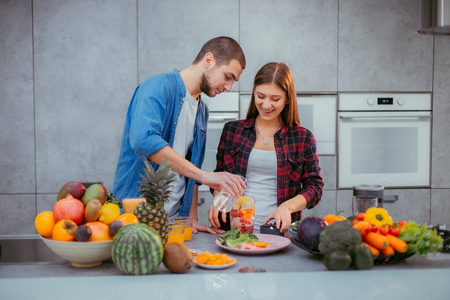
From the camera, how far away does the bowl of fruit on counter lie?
3.77 ft

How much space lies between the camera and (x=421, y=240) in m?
1.20

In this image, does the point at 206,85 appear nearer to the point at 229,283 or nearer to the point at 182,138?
the point at 182,138

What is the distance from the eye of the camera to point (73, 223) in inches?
45.8

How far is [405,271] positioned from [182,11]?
262 centimetres

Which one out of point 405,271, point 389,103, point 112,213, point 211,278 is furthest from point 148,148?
point 389,103

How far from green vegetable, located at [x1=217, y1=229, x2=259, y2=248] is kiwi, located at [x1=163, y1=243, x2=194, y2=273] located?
0.93ft

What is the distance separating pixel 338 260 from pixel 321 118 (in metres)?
2.30

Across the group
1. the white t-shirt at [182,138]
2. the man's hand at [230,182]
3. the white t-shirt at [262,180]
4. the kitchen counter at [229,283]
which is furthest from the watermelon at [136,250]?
the white t-shirt at [262,180]

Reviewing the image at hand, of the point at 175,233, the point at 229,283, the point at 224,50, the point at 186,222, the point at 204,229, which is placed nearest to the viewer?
the point at 229,283

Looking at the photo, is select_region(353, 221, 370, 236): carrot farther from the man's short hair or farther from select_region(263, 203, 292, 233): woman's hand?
the man's short hair

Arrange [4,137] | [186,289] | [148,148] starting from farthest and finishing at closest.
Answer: [4,137]
[148,148]
[186,289]

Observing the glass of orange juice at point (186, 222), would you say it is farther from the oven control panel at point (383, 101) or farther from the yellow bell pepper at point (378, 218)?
the oven control panel at point (383, 101)

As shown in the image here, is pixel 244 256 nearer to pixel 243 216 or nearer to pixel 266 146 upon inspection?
pixel 243 216

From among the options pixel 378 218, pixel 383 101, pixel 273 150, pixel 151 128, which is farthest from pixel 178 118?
pixel 383 101
